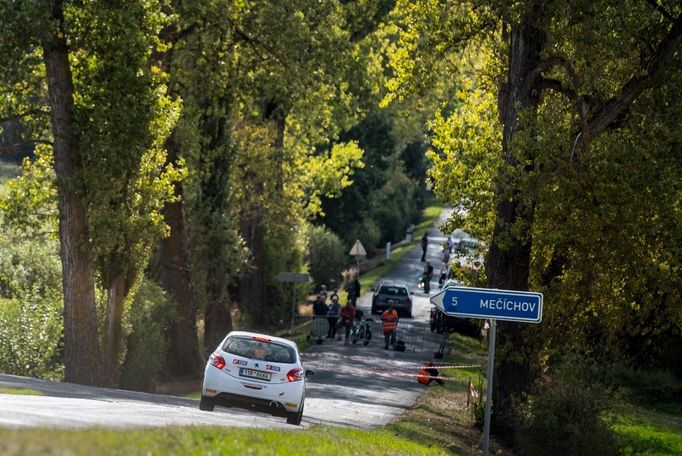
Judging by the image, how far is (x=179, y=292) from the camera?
34.8m

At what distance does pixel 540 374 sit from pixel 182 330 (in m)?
12.5

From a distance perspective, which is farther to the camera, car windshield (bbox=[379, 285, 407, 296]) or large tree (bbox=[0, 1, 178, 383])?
car windshield (bbox=[379, 285, 407, 296])

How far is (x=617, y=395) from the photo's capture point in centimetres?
2106

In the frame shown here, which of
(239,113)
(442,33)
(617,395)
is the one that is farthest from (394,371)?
(617,395)

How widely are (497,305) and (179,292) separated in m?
20.6

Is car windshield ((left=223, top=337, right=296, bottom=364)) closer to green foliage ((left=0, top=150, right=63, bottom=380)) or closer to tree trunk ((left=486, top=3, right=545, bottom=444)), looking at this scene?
tree trunk ((left=486, top=3, right=545, bottom=444))

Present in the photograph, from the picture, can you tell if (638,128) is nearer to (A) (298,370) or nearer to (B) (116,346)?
(A) (298,370)

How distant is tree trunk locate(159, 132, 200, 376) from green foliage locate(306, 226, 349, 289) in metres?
27.2

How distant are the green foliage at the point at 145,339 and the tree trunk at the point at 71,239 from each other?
189 inches

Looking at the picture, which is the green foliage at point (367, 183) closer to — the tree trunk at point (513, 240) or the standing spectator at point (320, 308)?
the standing spectator at point (320, 308)

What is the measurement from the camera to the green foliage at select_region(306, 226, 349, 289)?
2483 inches

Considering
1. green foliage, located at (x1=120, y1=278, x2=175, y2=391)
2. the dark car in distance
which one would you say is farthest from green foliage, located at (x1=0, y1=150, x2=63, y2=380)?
the dark car in distance

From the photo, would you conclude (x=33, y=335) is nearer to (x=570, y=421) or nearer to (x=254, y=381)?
(x=254, y=381)

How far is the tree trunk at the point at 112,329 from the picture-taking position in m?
27.3
